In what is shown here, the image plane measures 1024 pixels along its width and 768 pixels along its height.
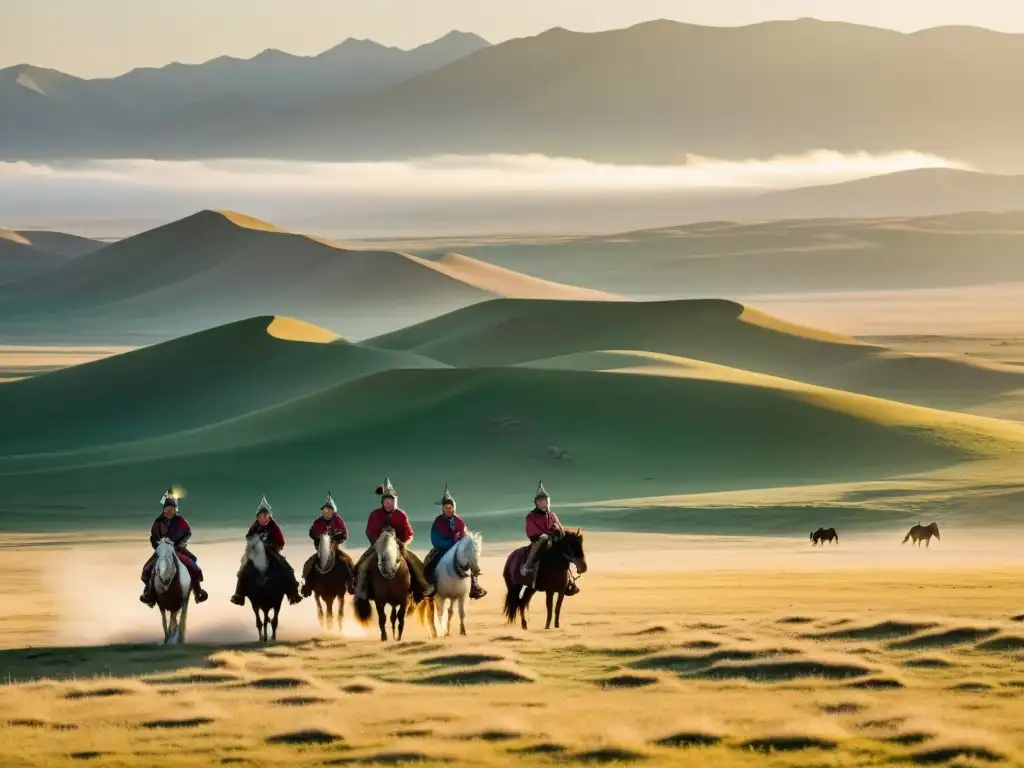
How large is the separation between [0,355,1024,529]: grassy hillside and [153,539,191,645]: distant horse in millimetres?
49026

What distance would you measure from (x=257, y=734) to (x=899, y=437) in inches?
3167

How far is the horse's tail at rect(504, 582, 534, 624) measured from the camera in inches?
1339

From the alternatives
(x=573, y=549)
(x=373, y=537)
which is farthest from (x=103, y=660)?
(x=573, y=549)

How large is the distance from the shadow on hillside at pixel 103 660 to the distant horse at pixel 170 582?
1.91 ft

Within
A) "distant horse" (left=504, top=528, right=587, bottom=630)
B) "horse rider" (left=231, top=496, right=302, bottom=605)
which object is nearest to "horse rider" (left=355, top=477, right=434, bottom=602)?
"horse rider" (left=231, top=496, right=302, bottom=605)

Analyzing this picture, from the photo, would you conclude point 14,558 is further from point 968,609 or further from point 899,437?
point 899,437

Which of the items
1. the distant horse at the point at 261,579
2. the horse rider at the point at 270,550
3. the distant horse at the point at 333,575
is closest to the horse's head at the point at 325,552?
the distant horse at the point at 333,575

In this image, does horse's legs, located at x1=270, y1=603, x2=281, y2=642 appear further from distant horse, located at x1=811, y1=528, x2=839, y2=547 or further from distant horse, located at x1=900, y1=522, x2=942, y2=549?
distant horse, located at x1=900, y1=522, x2=942, y2=549

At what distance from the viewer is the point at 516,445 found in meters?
102

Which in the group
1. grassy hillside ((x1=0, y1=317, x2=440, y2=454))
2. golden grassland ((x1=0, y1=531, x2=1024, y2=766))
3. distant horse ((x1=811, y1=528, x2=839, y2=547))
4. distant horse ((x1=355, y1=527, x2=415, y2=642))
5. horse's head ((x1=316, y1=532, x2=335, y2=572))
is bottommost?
golden grassland ((x1=0, y1=531, x2=1024, y2=766))

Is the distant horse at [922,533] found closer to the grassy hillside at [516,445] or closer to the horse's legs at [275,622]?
the grassy hillside at [516,445]

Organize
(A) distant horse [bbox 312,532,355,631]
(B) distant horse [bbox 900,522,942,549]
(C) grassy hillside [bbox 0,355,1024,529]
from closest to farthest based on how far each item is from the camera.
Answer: (A) distant horse [bbox 312,532,355,631] → (B) distant horse [bbox 900,522,942,549] → (C) grassy hillside [bbox 0,355,1024,529]

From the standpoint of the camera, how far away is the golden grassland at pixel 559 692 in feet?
74.7

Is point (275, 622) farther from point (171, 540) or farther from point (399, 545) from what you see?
point (399, 545)
